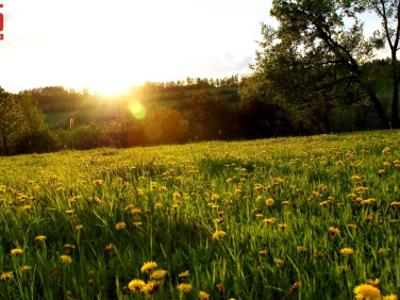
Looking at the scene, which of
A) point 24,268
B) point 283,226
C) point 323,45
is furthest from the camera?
point 323,45

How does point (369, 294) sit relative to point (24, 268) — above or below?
above

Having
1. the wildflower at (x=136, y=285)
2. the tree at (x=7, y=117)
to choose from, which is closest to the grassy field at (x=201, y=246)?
the wildflower at (x=136, y=285)

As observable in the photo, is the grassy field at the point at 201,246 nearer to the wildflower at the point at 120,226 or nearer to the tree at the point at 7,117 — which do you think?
the wildflower at the point at 120,226

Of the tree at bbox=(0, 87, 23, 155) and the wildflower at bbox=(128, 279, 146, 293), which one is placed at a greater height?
the tree at bbox=(0, 87, 23, 155)

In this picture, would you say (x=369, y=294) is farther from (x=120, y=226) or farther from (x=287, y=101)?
(x=287, y=101)

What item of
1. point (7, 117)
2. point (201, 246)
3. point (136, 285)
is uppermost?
point (7, 117)

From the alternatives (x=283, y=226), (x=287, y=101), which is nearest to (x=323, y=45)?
(x=287, y=101)

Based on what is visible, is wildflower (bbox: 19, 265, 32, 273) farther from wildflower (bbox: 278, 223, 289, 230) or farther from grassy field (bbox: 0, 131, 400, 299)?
wildflower (bbox: 278, 223, 289, 230)

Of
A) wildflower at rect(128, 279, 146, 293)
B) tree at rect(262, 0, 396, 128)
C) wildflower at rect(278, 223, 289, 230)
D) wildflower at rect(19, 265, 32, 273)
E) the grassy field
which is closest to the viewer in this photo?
wildflower at rect(128, 279, 146, 293)

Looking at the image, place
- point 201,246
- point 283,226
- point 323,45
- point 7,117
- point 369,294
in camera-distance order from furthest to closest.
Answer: point 7,117
point 323,45
point 283,226
point 201,246
point 369,294

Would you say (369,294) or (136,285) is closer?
(369,294)

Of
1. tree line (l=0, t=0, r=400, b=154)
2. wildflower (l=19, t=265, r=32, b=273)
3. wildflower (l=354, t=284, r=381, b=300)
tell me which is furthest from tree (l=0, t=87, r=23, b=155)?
wildflower (l=354, t=284, r=381, b=300)

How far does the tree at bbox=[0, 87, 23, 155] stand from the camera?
153 ft

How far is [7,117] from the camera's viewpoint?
4688 centimetres
